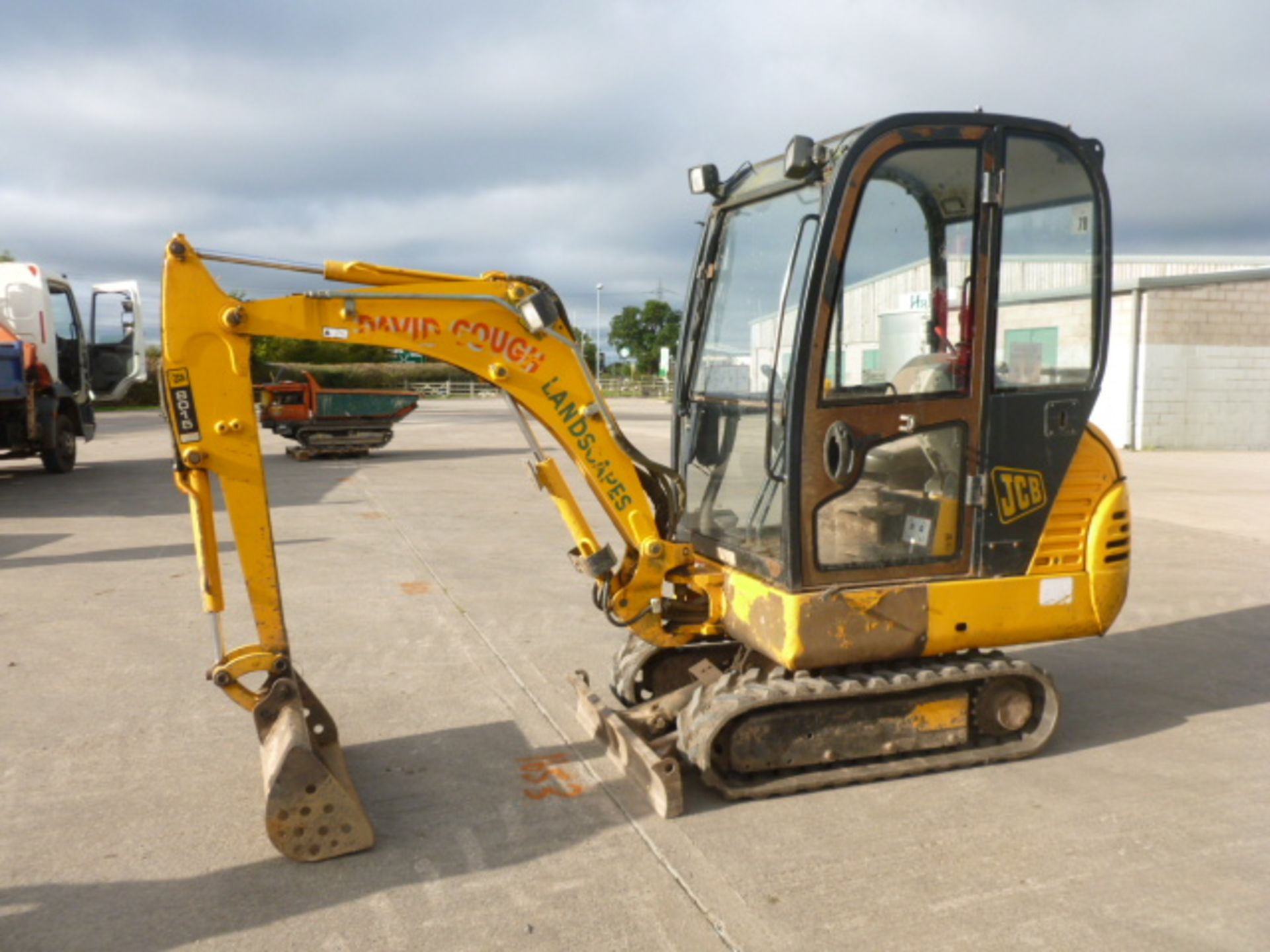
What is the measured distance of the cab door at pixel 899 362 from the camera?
411cm

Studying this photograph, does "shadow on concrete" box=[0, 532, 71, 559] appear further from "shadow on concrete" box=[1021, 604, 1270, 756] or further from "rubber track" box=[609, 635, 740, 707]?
"shadow on concrete" box=[1021, 604, 1270, 756]

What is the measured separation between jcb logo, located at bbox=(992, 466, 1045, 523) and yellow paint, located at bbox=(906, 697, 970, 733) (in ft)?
2.63

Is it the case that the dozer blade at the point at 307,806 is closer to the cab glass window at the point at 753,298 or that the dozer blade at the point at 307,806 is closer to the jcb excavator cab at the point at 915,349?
the jcb excavator cab at the point at 915,349

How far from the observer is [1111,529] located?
4.66 meters

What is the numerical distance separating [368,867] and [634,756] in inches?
45.9

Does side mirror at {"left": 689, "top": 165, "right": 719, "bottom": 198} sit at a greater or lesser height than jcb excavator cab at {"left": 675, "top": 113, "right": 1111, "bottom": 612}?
greater

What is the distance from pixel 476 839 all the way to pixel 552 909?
59 cm

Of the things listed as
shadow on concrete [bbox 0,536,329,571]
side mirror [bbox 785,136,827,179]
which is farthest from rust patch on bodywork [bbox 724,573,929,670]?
shadow on concrete [bbox 0,536,329,571]

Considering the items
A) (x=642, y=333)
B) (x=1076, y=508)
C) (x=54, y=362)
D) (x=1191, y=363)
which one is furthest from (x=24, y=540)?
(x=642, y=333)

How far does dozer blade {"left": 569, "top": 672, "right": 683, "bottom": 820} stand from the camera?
4.02m

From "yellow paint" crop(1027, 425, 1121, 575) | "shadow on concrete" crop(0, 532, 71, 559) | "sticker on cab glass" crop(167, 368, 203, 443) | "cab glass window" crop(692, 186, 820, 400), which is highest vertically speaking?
"cab glass window" crop(692, 186, 820, 400)

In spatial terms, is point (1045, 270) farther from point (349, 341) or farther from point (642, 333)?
point (642, 333)

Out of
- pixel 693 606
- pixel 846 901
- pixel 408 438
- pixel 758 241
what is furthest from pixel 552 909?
pixel 408 438

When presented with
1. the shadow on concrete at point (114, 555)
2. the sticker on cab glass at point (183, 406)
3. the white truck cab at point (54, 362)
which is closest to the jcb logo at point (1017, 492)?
the sticker on cab glass at point (183, 406)
